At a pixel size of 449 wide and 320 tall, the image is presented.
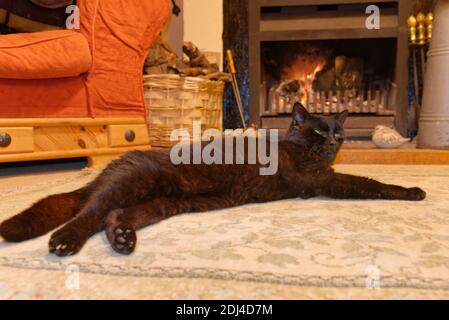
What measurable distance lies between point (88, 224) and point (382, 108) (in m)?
2.56

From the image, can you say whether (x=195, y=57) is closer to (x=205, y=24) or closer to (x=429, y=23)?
(x=205, y=24)

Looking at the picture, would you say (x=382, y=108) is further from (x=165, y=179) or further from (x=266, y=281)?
(x=266, y=281)

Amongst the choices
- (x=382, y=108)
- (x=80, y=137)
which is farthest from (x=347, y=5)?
(x=80, y=137)

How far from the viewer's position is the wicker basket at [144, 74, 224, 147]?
2.26m

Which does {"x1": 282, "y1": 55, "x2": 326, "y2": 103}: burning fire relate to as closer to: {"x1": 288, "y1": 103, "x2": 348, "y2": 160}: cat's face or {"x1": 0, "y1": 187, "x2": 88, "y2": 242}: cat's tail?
{"x1": 288, "y1": 103, "x2": 348, "y2": 160}: cat's face

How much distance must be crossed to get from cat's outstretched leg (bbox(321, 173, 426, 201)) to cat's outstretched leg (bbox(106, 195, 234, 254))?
0.33 m

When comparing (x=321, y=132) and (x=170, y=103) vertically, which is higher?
(x=170, y=103)

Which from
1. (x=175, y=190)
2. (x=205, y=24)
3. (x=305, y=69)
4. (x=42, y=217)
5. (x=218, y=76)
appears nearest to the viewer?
(x=42, y=217)

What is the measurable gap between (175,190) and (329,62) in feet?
7.78

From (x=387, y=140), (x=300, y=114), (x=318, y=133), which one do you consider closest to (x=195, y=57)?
(x=387, y=140)

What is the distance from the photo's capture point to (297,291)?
619 millimetres

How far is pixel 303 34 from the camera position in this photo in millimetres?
2865

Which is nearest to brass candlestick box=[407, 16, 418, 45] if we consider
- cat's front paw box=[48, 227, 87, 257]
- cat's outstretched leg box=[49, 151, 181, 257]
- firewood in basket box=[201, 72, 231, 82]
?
firewood in basket box=[201, 72, 231, 82]

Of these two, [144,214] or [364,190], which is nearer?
[144,214]
